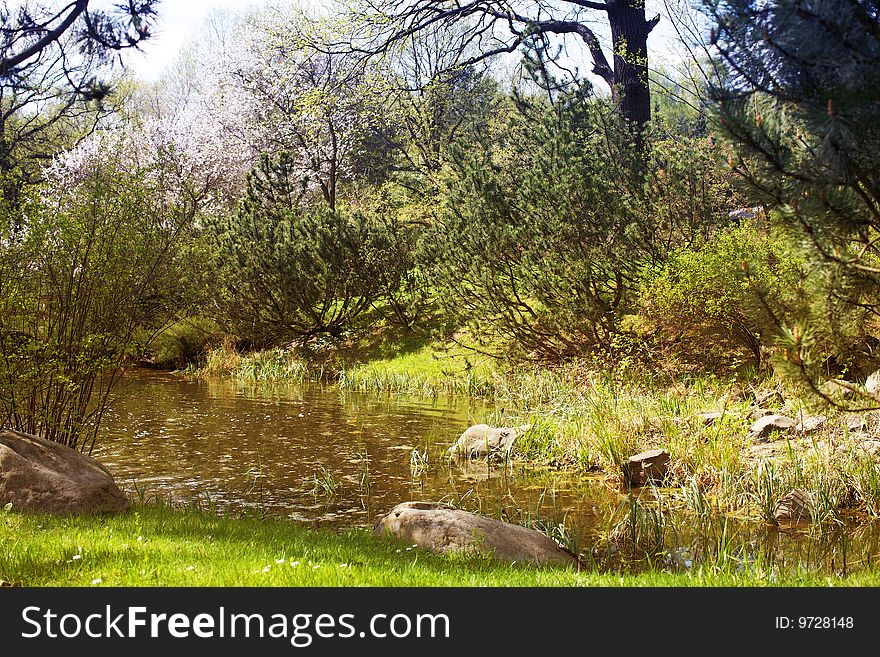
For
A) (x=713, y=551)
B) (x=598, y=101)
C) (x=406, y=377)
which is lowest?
(x=713, y=551)

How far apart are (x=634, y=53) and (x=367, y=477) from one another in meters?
9.80

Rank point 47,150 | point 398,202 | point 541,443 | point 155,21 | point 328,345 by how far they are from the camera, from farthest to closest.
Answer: point 47,150
point 398,202
point 328,345
point 541,443
point 155,21

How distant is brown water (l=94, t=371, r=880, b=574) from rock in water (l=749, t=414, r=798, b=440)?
1.73m

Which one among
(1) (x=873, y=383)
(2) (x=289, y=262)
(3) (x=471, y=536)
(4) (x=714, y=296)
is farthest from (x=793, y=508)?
(2) (x=289, y=262)

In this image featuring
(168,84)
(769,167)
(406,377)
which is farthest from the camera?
(168,84)

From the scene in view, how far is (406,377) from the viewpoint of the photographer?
16.0 metres

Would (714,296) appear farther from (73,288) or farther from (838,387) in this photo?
(73,288)

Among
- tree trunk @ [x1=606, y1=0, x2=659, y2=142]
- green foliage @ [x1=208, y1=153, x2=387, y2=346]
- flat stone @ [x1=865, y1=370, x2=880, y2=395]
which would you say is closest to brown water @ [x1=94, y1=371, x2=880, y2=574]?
flat stone @ [x1=865, y1=370, x2=880, y2=395]

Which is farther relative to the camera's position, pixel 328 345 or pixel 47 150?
pixel 47 150

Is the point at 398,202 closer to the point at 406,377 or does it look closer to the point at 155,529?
the point at 406,377

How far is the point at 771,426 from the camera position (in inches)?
334

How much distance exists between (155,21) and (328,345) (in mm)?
12653

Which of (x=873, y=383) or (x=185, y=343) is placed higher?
(x=185, y=343)

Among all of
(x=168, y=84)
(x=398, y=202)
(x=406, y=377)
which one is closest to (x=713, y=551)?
(x=406, y=377)
